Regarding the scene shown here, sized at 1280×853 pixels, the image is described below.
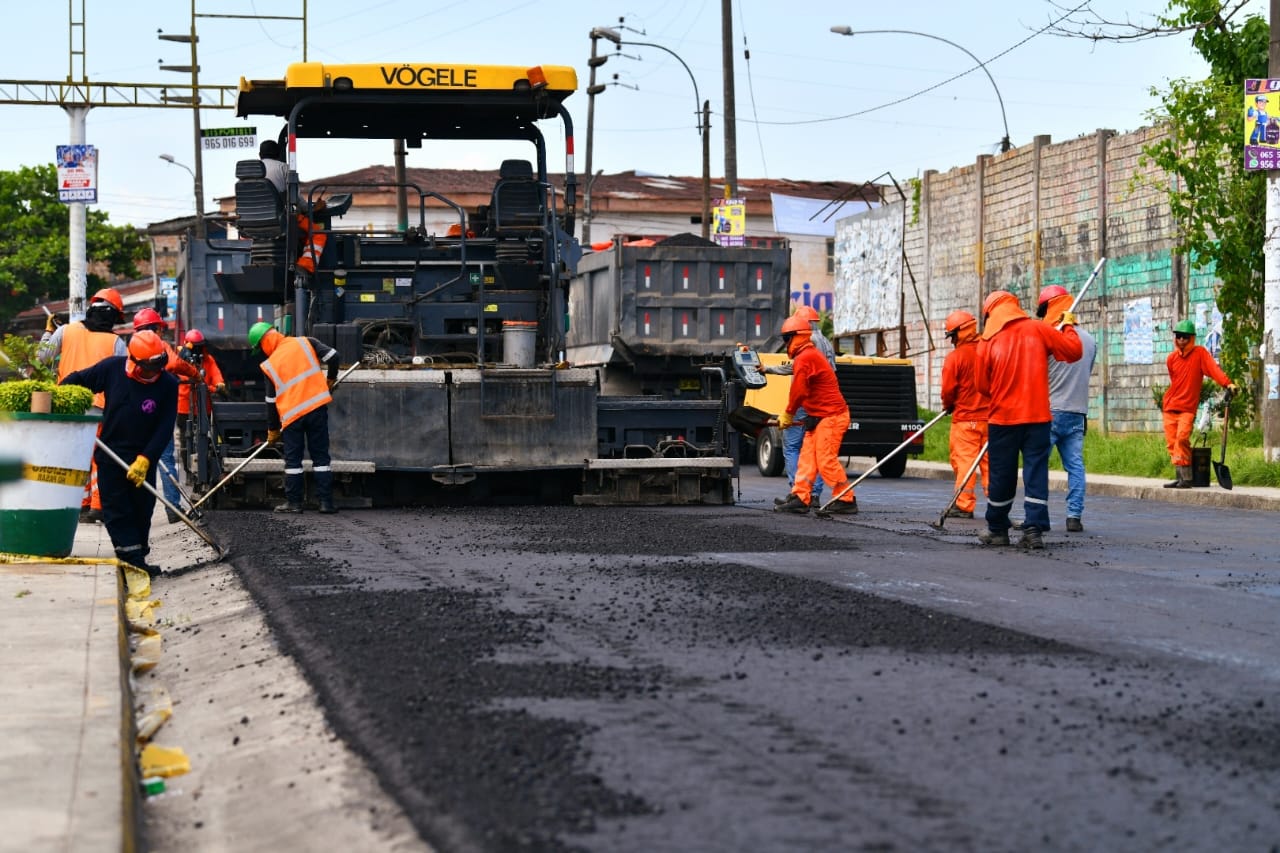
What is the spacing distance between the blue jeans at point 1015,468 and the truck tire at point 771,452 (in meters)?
11.4

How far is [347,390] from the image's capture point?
1447cm

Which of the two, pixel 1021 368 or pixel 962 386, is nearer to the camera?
pixel 1021 368

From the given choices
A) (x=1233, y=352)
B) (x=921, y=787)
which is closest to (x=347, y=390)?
(x=921, y=787)

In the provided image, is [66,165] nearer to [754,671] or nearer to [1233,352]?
[1233,352]

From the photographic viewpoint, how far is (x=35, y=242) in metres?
66.1

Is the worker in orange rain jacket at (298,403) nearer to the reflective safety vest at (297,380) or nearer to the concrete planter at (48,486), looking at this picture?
the reflective safety vest at (297,380)

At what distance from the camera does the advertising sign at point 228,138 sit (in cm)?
3516

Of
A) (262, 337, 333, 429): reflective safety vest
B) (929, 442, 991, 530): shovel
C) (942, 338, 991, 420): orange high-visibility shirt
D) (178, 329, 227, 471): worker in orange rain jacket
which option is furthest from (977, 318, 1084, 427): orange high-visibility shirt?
(178, 329, 227, 471): worker in orange rain jacket

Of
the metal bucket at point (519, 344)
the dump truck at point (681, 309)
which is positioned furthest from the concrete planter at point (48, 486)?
the dump truck at point (681, 309)

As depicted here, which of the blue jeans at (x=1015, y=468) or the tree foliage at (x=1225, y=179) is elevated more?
the tree foliage at (x=1225, y=179)

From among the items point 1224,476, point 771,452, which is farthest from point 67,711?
point 771,452

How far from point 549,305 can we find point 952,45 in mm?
19753

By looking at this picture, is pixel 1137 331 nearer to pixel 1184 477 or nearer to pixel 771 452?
pixel 771 452

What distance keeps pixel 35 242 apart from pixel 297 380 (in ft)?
184
